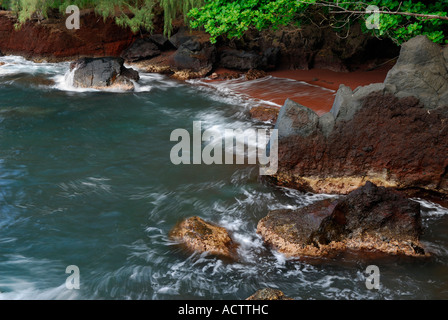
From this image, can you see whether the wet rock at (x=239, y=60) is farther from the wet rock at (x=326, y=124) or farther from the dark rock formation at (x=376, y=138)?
the wet rock at (x=326, y=124)

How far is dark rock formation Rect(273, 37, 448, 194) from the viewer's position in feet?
23.2

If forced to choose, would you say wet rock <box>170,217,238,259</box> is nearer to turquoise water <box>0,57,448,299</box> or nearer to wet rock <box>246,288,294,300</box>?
turquoise water <box>0,57,448,299</box>

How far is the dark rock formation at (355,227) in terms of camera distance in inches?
221

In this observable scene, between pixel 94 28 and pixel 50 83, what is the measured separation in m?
4.70

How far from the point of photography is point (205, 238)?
571cm

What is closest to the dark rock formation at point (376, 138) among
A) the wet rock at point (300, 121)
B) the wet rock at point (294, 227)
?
the wet rock at point (300, 121)

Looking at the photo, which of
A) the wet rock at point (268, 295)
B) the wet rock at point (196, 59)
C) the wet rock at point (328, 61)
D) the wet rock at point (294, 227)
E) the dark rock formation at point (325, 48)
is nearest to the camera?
the wet rock at point (268, 295)

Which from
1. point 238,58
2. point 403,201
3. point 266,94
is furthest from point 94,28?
point 403,201

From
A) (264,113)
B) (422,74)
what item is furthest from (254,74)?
(422,74)

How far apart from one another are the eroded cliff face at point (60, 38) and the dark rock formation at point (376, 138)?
13.4m

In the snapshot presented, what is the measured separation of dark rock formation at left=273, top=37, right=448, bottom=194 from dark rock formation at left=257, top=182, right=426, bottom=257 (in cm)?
141

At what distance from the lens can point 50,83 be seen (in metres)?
14.6
